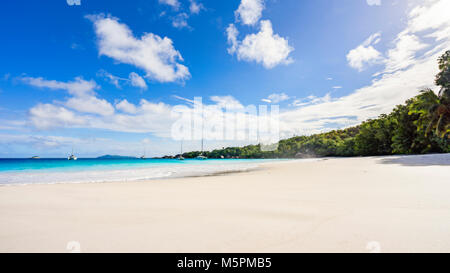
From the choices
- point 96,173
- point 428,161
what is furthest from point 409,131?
point 96,173

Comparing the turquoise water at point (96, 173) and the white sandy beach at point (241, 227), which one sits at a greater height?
the white sandy beach at point (241, 227)

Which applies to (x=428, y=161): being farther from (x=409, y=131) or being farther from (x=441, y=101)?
(x=409, y=131)

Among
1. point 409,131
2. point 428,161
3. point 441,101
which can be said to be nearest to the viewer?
point 428,161

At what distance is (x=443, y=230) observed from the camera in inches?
88.8

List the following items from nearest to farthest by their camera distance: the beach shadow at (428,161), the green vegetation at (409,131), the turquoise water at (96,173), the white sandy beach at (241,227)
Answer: the white sandy beach at (241,227)
the turquoise water at (96,173)
the beach shadow at (428,161)
the green vegetation at (409,131)

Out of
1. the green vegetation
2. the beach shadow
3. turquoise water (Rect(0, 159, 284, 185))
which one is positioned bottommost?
turquoise water (Rect(0, 159, 284, 185))

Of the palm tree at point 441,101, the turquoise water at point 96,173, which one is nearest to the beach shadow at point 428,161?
the palm tree at point 441,101

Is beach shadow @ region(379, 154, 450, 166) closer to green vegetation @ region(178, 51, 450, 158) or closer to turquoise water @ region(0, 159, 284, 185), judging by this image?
green vegetation @ region(178, 51, 450, 158)

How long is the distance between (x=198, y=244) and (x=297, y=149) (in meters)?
108

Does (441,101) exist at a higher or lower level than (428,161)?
higher

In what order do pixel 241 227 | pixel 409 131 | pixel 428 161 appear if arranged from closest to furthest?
1. pixel 241 227
2. pixel 428 161
3. pixel 409 131

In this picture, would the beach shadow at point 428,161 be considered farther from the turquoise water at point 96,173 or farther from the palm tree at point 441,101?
the turquoise water at point 96,173

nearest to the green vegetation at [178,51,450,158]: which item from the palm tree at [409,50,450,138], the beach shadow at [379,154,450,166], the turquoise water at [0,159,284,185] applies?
the palm tree at [409,50,450,138]

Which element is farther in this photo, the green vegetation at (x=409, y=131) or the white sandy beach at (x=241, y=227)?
the green vegetation at (x=409, y=131)
